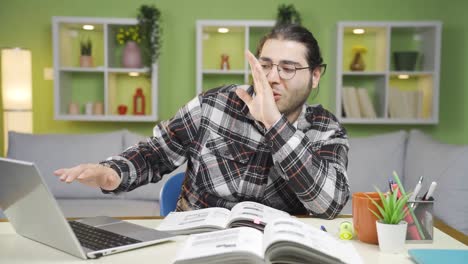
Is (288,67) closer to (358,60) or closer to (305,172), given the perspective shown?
(305,172)

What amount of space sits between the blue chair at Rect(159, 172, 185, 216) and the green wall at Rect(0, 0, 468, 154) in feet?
7.38

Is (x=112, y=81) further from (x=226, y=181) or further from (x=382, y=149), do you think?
(x=226, y=181)

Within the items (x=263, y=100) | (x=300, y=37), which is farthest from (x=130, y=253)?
(x=300, y=37)

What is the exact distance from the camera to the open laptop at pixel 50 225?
100cm

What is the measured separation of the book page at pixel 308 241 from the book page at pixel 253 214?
0.43 ft

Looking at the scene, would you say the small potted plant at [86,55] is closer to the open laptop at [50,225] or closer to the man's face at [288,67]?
the man's face at [288,67]

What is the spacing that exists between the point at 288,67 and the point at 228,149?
1.08ft

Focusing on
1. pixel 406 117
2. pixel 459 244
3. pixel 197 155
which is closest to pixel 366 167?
pixel 406 117

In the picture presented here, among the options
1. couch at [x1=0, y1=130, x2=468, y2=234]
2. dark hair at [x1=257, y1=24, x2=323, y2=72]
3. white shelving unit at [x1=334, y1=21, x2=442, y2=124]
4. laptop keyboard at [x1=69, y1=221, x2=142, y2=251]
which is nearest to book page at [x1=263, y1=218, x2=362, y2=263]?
laptop keyboard at [x1=69, y1=221, x2=142, y2=251]

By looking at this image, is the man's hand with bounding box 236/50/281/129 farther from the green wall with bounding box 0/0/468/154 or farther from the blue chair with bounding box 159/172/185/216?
the green wall with bounding box 0/0/468/154

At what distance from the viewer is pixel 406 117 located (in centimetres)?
396

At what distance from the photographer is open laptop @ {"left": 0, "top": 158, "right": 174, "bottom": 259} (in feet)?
3.27

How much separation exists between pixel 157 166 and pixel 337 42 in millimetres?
2504

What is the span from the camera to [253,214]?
1247 millimetres
